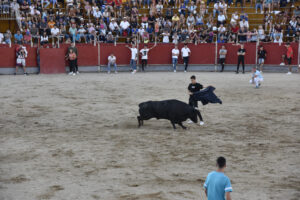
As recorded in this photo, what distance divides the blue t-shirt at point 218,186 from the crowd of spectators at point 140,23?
809 inches

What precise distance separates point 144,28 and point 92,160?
742 inches

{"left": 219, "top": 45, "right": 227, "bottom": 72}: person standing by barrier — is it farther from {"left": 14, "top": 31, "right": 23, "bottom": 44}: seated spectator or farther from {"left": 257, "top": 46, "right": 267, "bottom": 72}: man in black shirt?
{"left": 14, "top": 31, "right": 23, "bottom": 44}: seated spectator

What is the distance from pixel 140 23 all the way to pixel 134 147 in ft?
62.8

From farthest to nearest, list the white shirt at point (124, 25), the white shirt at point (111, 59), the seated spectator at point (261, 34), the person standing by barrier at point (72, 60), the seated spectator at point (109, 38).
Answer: the white shirt at point (124, 25) → the seated spectator at point (261, 34) → the seated spectator at point (109, 38) → the white shirt at point (111, 59) → the person standing by barrier at point (72, 60)

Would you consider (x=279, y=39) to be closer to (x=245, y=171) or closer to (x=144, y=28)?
(x=144, y=28)

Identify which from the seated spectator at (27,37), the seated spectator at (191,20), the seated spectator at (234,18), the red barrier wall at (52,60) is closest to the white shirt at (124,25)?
the seated spectator at (191,20)

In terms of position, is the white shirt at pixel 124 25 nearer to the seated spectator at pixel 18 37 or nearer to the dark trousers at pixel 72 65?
the dark trousers at pixel 72 65

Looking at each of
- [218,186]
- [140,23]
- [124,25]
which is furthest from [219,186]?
[140,23]

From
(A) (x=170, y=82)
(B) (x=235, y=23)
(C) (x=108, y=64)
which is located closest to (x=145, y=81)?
(A) (x=170, y=82)

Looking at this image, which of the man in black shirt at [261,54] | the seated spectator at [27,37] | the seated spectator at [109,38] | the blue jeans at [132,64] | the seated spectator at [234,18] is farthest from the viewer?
the seated spectator at [234,18]

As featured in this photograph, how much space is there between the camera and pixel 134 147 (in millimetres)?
8891

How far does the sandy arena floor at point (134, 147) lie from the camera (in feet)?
21.5

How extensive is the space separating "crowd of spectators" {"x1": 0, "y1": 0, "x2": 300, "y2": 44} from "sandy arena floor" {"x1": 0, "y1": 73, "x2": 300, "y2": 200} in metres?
8.82

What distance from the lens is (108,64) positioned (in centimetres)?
2423
